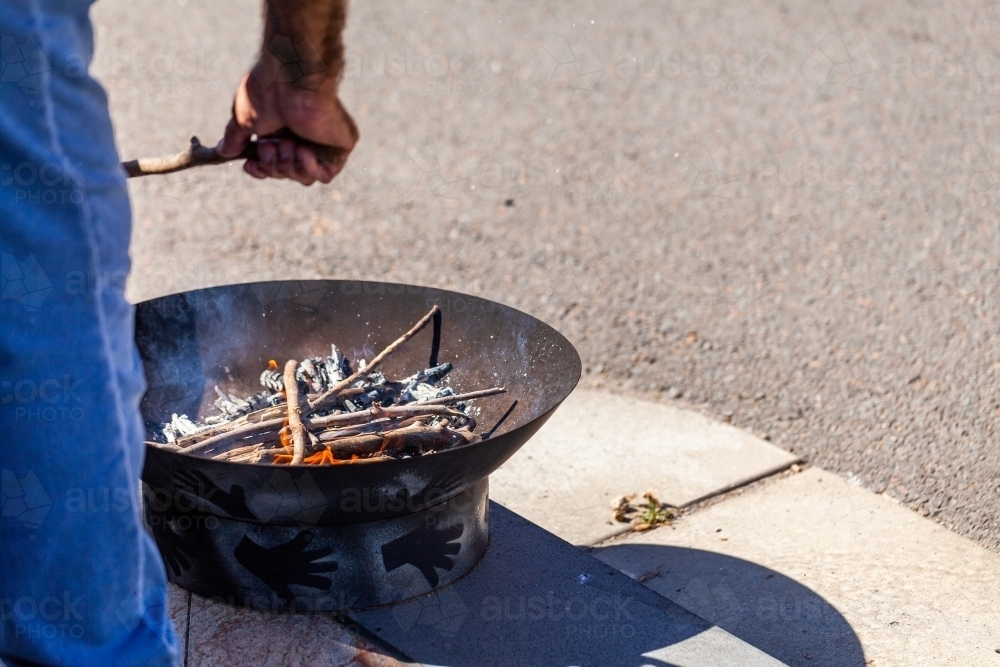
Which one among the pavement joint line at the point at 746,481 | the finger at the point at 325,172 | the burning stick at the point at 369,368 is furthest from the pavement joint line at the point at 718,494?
the finger at the point at 325,172

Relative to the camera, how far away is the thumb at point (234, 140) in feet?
7.25

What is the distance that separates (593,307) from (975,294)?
1449mm

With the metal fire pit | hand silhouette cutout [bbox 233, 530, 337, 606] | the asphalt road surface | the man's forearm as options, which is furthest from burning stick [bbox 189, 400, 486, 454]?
the asphalt road surface

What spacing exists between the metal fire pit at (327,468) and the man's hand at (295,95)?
0.44m

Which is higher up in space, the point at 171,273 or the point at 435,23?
the point at 435,23

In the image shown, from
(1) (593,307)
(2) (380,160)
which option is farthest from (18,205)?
(2) (380,160)

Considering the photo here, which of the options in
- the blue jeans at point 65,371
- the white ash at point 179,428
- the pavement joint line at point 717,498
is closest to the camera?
the blue jeans at point 65,371

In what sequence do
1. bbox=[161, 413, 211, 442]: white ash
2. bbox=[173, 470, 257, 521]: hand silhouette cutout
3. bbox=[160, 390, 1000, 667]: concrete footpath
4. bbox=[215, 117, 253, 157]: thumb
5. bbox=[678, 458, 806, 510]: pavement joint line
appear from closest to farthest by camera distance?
bbox=[173, 470, 257, 521]: hand silhouette cutout < bbox=[160, 390, 1000, 667]: concrete footpath < bbox=[215, 117, 253, 157]: thumb < bbox=[161, 413, 211, 442]: white ash < bbox=[678, 458, 806, 510]: pavement joint line

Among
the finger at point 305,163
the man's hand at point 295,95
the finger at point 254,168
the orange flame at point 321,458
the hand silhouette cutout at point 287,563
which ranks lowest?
the hand silhouette cutout at point 287,563

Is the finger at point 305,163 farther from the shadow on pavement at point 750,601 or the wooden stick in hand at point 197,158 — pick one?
the shadow on pavement at point 750,601

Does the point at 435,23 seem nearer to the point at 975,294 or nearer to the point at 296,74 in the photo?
the point at 975,294

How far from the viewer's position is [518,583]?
7.31 ft

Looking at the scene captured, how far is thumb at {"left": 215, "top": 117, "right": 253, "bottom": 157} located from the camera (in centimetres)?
221

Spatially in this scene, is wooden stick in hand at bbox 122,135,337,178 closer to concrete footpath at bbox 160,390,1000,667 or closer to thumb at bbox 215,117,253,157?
Answer: thumb at bbox 215,117,253,157
